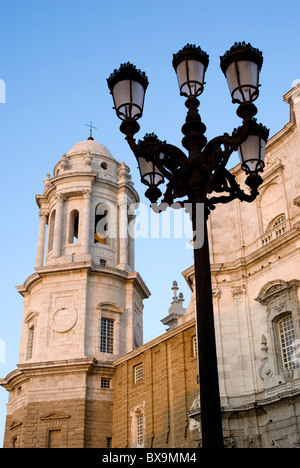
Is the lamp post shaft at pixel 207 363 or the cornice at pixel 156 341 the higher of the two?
the cornice at pixel 156 341

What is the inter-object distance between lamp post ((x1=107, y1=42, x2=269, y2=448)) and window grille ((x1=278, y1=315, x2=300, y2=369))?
14349 millimetres

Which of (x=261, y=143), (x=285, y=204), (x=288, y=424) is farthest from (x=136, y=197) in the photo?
(x=261, y=143)

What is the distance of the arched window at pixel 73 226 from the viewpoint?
43969mm

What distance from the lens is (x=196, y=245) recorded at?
9352 mm

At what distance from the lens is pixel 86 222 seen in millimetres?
42844

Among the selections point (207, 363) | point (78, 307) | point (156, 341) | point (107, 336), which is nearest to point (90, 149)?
point (78, 307)

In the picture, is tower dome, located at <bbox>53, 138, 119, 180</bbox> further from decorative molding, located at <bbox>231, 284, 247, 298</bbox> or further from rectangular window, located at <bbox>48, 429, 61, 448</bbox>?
decorative molding, located at <bbox>231, 284, 247, 298</bbox>

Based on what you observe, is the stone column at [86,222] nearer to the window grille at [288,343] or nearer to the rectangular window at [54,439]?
the rectangular window at [54,439]

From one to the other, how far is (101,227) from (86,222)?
2209mm

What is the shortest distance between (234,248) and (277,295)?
3938 millimetres

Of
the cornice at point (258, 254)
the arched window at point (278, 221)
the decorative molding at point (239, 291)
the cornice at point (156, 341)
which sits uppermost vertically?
the arched window at point (278, 221)

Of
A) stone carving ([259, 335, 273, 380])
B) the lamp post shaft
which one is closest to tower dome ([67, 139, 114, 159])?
stone carving ([259, 335, 273, 380])

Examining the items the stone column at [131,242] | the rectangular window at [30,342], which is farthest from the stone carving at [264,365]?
the stone column at [131,242]

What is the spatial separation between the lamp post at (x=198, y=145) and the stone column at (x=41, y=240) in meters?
33.6
